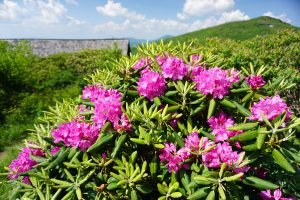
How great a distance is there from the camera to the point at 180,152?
2131 millimetres

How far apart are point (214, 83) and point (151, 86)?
435mm

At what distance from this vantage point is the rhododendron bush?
6.66ft

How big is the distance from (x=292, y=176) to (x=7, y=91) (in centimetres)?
1113

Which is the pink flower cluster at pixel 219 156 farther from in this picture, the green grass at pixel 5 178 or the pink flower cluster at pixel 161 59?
the green grass at pixel 5 178

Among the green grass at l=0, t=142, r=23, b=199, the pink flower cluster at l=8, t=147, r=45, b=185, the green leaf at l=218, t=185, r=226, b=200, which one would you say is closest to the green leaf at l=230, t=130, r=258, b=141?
the green leaf at l=218, t=185, r=226, b=200

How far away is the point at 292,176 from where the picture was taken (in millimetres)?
2281

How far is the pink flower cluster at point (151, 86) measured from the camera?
7.86ft

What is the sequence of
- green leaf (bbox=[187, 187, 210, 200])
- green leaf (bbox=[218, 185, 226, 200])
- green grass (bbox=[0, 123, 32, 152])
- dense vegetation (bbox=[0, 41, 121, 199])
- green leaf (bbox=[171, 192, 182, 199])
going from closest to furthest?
green leaf (bbox=[218, 185, 226, 200])
green leaf (bbox=[187, 187, 210, 200])
green leaf (bbox=[171, 192, 182, 199])
green grass (bbox=[0, 123, 32, 152])
dense vegetation (bbox=[0, 41, 121, 199])

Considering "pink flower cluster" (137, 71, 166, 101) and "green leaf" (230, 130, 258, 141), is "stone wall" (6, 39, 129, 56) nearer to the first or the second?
"pink flower cluster" (137, 71, 166, 101)

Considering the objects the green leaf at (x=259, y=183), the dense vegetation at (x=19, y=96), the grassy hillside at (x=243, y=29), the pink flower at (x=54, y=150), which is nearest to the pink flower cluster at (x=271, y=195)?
the green leaf at (x=259, y=183)

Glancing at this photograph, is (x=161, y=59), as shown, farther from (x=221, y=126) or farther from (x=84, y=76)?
(x=84, y=76)

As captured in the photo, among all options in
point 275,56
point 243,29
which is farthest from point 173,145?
point 243,29

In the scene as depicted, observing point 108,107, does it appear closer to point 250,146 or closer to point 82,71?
point 250,146

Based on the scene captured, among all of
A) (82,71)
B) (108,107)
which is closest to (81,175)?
(108,107)
